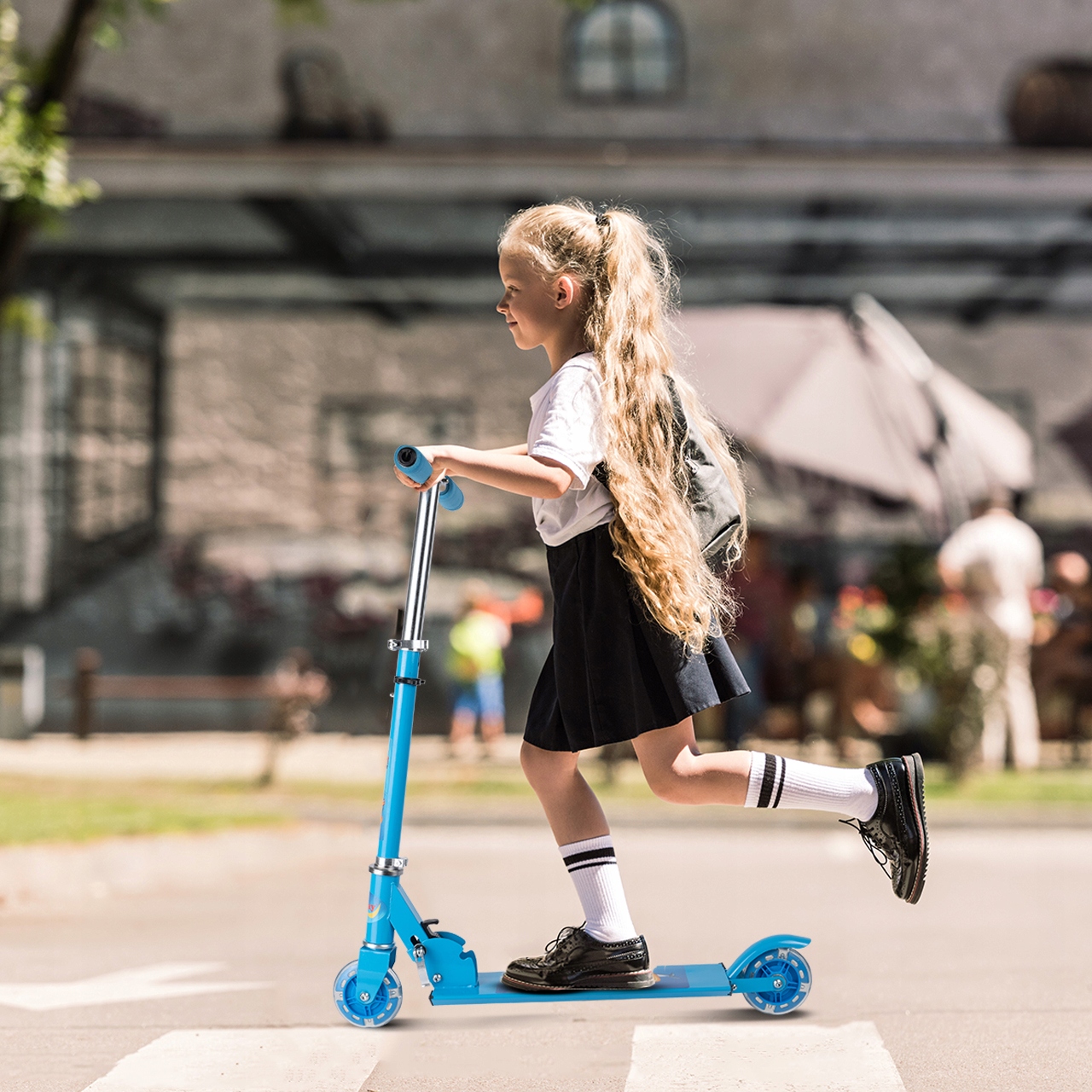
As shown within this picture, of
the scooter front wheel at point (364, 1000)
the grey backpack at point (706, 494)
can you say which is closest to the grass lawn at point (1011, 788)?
the grey backpack at point (706, 494)

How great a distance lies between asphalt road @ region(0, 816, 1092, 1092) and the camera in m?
3.78

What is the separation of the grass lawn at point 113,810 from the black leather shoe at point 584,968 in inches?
162

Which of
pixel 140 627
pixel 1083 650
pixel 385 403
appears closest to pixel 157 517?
pixel 140 627

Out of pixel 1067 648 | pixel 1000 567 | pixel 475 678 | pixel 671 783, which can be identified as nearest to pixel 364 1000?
pixel 671 783

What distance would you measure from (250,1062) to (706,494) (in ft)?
5.50

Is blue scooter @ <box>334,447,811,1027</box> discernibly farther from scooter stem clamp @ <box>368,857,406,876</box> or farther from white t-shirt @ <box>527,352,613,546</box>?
white t-shirt @ <box>527,352,613,546</box>

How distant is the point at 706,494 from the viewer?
4004 millimetres

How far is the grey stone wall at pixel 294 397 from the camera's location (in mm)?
18516

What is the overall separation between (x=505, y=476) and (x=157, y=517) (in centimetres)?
1538

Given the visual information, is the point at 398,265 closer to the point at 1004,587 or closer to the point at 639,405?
the point at 1004,587

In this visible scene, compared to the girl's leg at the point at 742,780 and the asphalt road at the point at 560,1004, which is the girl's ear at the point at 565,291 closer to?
the girl's leg at the point at 742,780

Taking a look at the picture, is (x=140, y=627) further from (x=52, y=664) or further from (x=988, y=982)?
(x=988, y=982)

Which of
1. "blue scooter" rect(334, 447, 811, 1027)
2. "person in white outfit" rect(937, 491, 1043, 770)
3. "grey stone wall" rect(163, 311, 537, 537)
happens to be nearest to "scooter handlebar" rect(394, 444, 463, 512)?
"blue scooter" rect(334, 447, 811, 1027)

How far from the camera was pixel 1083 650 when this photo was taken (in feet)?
46.1
